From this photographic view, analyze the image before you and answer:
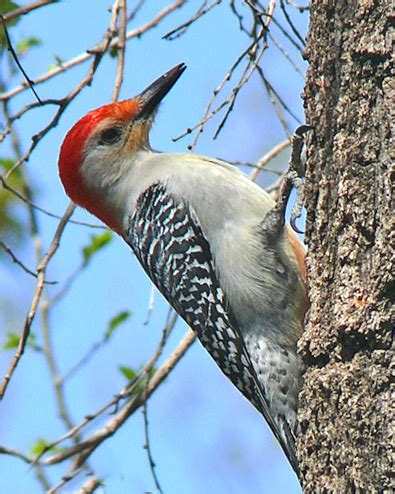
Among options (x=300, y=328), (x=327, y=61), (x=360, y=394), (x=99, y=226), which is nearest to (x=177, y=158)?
(x=99, y=226)

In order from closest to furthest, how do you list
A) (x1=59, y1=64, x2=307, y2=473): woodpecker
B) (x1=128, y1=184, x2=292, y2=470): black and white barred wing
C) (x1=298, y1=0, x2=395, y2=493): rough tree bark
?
(x1=298, y1=0, x2=395, y2=493): rough tree bark, (x1=59, y1=64, x2=307, y2=473): woodpecker, (x1=128, y1=184, x2=292, y2=470): black and white barred wing

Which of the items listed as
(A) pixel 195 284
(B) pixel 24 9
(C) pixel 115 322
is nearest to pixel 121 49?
(B) pixel 24 9

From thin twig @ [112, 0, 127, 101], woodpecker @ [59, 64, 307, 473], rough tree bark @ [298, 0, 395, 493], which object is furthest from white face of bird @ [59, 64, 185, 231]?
rough tree bark @ [298, 0, 395, 493]

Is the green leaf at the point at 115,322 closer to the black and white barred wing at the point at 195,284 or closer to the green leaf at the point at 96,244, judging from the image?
the green leaf at the point at 96,244

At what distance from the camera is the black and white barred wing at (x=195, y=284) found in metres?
3.92

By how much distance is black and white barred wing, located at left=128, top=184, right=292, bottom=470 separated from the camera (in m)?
3.92

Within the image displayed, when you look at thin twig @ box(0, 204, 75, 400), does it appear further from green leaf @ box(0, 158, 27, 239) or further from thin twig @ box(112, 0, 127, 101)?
green leaf @ box(0, 158, 27, 239)

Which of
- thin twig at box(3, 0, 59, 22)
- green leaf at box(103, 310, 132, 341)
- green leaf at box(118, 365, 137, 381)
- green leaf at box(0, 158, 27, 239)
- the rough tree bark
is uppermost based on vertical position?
green leaf at box(0, 158, 27, 239)

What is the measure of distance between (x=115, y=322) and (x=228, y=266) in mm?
1632

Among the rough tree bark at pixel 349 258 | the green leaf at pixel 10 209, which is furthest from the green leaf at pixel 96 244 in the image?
the rough tree bark at pixel 349 258

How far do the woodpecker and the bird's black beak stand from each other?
0.22 m

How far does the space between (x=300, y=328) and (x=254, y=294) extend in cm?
25

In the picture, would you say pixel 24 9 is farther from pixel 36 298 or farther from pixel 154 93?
pixel 36 298

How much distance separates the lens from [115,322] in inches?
211
